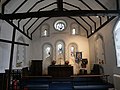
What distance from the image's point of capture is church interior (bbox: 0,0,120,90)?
661 cm

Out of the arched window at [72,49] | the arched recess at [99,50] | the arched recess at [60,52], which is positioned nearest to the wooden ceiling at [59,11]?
the arched recess at [99,50]

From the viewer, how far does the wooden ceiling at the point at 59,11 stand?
245 inches

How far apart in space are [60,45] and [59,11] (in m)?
6.38

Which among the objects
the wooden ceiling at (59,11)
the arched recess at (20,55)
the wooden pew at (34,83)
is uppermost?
the wooden ceiling at (59,11)

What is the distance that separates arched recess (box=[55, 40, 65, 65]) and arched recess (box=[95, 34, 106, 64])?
2.88 metres

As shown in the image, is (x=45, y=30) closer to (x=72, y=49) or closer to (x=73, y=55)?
(x=72, y=49)

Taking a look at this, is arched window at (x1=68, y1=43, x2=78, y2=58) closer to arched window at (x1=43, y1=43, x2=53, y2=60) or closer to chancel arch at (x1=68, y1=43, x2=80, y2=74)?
chancel arch at (x1=68, y1=43, x2=80, y2=74)

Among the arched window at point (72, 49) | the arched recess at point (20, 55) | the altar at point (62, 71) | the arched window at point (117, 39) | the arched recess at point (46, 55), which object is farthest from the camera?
the arched window at point (72, 49)

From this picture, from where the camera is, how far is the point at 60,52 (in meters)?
12.4

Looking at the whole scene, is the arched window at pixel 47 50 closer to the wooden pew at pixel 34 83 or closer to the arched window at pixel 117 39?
the wooden pew at pixel 34 83

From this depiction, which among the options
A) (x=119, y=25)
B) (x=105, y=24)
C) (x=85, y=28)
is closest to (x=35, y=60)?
(x=85, y=28)

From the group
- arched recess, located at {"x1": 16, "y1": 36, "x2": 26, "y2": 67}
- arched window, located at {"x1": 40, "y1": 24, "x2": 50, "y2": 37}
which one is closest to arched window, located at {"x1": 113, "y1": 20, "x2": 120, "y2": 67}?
arched recess, located at {"x1": 16, "y1": 36, "x2": 26, "y2": 67}

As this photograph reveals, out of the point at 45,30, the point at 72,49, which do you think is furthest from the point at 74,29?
the point at 45,30

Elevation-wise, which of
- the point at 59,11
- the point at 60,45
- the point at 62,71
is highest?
the point at 59,11
